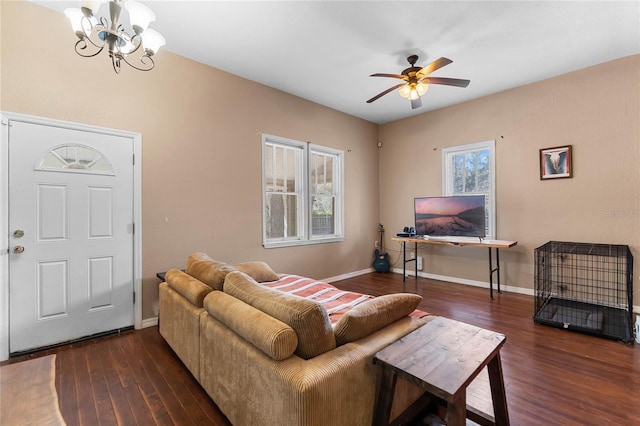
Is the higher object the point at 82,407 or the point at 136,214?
the point at 136,214

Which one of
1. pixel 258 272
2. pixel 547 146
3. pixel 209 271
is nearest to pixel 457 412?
pixel 209 271

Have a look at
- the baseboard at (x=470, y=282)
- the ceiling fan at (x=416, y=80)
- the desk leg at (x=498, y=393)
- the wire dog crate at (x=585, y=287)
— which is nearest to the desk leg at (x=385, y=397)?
the desk leg at (x=498, y=393)

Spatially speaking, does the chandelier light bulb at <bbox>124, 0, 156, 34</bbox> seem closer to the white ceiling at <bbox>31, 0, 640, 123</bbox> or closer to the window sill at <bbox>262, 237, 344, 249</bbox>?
the white ceiling at <bbox>31, 0, 640, 123</bbox>

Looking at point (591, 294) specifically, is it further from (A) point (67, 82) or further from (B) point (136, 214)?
(A) point (67, 82)

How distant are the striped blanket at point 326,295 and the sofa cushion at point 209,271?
0.82m

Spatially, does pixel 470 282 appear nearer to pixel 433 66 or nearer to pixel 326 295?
pixel 326 295

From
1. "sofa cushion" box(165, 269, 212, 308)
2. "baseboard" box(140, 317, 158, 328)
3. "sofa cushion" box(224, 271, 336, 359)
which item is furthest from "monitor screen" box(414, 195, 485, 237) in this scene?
"baseboard" box(140, 317, 158, 328)

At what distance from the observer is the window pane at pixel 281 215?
4.26 meters

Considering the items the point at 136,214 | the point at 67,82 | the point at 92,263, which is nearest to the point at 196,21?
the point at 67,82

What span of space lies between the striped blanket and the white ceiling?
2.64 meters

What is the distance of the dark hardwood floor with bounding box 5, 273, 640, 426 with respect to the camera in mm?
1692

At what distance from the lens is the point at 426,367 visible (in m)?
1.21

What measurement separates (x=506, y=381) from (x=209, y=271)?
236 cm

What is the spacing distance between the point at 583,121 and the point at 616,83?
489mm
